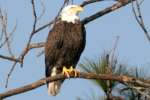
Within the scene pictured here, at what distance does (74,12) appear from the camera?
523 cm

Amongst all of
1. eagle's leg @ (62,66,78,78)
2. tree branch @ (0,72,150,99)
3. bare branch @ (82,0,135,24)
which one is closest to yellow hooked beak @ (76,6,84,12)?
bare branch @ (82,0,135,24)

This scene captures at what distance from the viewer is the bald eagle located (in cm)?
500

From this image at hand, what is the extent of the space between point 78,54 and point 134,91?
5.76ft

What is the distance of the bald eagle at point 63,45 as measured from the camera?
5.00m

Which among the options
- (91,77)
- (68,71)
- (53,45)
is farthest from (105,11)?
(91,77)

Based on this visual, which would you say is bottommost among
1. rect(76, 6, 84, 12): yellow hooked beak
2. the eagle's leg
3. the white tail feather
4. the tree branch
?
the white tail feather

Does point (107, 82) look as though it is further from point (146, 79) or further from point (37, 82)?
point (37, 82)

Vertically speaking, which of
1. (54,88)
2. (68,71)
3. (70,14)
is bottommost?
(54,88)

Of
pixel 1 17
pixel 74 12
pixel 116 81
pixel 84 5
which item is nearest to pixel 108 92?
pixel 116 81

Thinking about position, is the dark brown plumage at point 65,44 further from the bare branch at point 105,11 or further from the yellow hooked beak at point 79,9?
the bare branch at point 105,11

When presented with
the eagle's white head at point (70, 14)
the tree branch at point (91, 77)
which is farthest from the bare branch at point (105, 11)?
the tree branch at point (91, 77)

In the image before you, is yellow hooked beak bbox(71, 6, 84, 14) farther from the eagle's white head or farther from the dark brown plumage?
the dark brown plumage

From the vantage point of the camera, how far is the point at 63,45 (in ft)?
16.4

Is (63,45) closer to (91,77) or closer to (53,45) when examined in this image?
(53,45)
